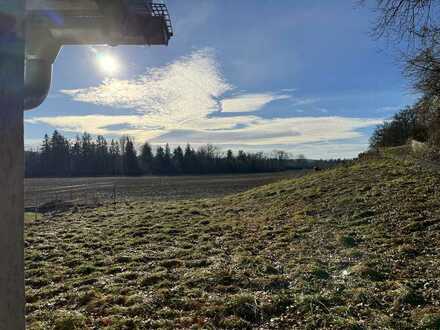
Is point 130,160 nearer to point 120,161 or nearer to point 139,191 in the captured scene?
point 120,161

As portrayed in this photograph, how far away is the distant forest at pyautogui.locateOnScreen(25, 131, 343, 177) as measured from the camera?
3100 inches

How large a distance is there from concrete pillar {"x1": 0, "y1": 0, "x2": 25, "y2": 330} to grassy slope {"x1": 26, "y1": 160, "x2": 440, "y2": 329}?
202cm

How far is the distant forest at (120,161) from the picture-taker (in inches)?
3100

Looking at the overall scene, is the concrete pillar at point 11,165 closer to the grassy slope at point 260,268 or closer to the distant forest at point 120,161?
the grassy slope at point 260,268

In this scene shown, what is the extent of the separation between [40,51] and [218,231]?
6.31 meters

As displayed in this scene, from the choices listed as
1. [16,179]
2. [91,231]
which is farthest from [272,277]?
[91,231]

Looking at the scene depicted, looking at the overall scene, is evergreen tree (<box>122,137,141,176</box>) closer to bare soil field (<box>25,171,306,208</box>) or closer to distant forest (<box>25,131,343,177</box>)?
distant forest (<box>25,131,343,177</box>)

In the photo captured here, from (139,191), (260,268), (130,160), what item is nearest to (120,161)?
(130,160)

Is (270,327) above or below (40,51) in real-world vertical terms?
below

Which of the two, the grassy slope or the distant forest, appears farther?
the distant forest

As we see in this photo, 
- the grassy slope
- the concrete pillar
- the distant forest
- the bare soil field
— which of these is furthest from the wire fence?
the distant forest

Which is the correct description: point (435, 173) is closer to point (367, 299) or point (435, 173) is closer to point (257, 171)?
point (367, 299)

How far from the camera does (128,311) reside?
4105mm

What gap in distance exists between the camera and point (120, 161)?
8331 cm
